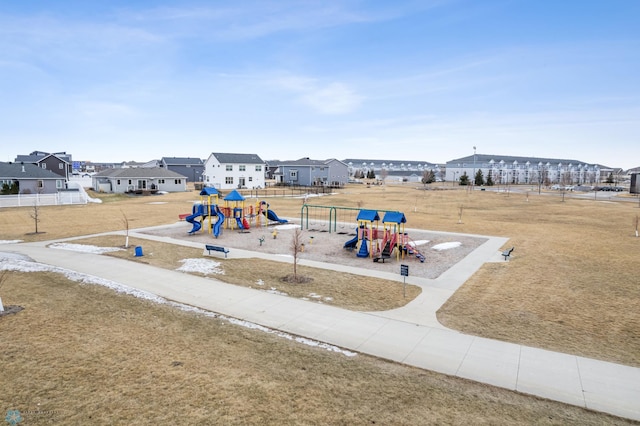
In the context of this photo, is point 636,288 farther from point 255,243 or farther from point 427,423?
point 255,243

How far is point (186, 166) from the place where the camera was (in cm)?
9438

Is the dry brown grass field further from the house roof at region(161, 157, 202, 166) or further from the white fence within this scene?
the house roof at region(161, 157, 202, 166)

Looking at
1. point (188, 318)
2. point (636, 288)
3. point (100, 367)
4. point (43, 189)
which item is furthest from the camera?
point (43, 189)

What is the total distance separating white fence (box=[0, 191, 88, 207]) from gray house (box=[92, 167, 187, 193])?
15527 mm

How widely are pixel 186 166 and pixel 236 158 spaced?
23.2 metres

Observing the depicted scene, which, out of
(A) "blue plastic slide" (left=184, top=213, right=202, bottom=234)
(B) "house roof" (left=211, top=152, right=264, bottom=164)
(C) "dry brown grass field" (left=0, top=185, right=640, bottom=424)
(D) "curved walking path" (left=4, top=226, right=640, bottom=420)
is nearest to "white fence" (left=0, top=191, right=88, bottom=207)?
(A) "blue plastic slide" (left=184, top=213, right=202, bottom=234)

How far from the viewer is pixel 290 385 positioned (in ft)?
27.1

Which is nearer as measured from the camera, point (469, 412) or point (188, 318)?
point (469, 412)

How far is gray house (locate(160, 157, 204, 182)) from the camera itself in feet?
297

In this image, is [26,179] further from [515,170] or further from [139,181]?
[515,170]

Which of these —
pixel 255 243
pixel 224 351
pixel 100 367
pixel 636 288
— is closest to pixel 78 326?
pixel 100 367

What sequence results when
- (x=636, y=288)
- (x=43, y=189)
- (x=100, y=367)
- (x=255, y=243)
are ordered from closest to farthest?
(x=100, y=367)
(x=636, y=288)
(x=255, y=243)
(x=43, y=189)

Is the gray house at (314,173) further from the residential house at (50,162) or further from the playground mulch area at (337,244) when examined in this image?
the playground mulch area at (337,244)

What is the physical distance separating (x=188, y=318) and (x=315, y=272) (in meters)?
7.02
